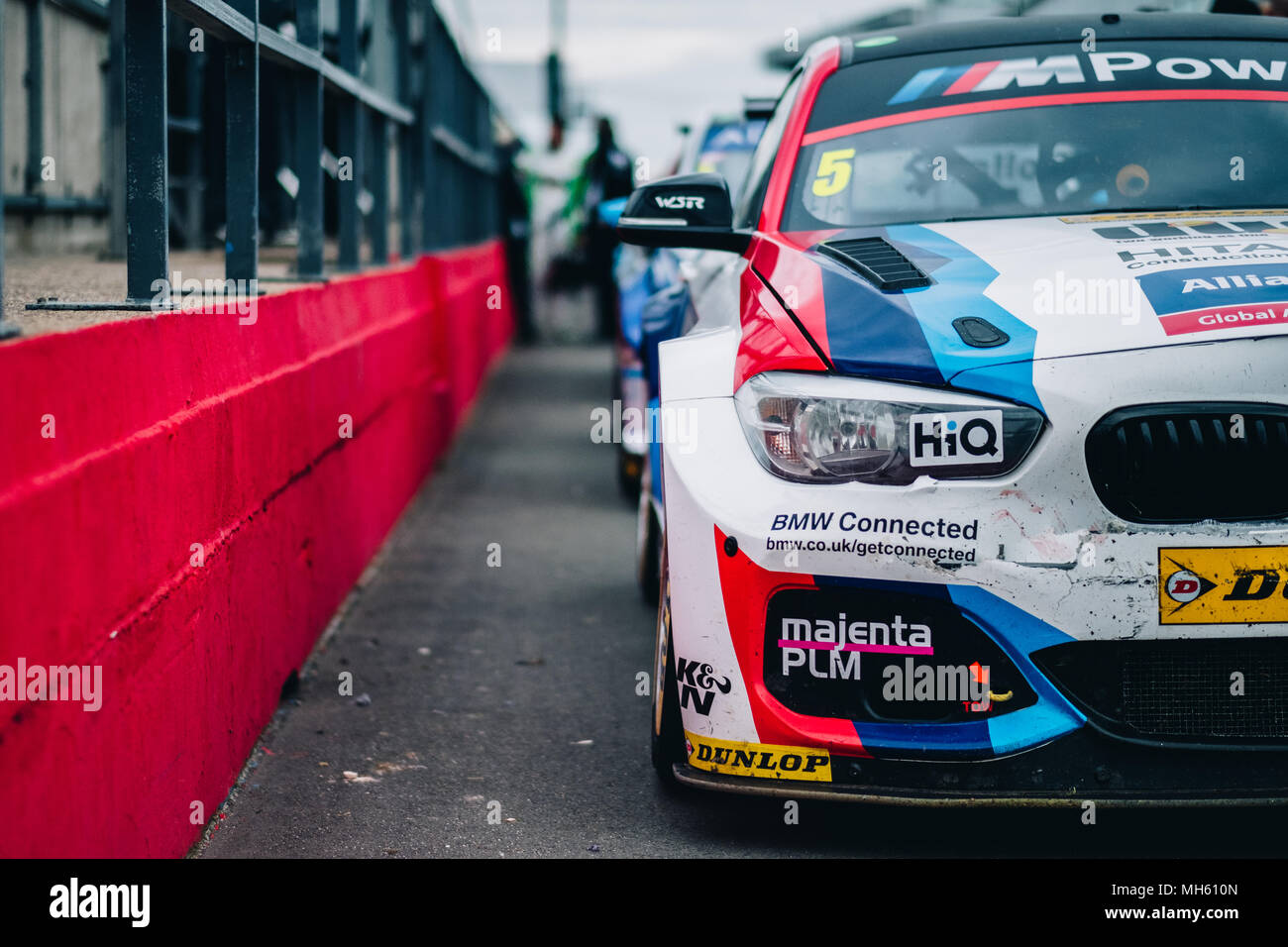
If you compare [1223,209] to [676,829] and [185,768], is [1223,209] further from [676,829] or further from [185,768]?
[185,768]

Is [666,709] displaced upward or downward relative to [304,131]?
downward

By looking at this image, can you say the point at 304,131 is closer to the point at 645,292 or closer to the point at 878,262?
the point at 878,262

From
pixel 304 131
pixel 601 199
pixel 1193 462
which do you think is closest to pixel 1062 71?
pixel 1193 462

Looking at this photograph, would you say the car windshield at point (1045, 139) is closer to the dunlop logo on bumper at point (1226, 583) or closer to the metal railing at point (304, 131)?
the dunlop logo on bumper at point (1226, 583)

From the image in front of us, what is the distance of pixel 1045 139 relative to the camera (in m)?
4.48

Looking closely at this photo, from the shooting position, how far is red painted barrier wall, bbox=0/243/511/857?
254cm

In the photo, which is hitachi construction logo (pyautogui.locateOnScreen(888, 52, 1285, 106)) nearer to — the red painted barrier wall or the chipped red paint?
the chipped red paint

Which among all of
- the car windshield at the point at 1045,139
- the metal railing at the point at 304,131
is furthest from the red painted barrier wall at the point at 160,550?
the car windshield at the point at 1045,139

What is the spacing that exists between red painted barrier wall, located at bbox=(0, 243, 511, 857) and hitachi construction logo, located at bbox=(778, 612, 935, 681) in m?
1.27

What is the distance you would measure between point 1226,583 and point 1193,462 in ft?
0.80

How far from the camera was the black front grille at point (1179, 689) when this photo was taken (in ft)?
10.6

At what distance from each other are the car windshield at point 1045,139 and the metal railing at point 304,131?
1626 mm
